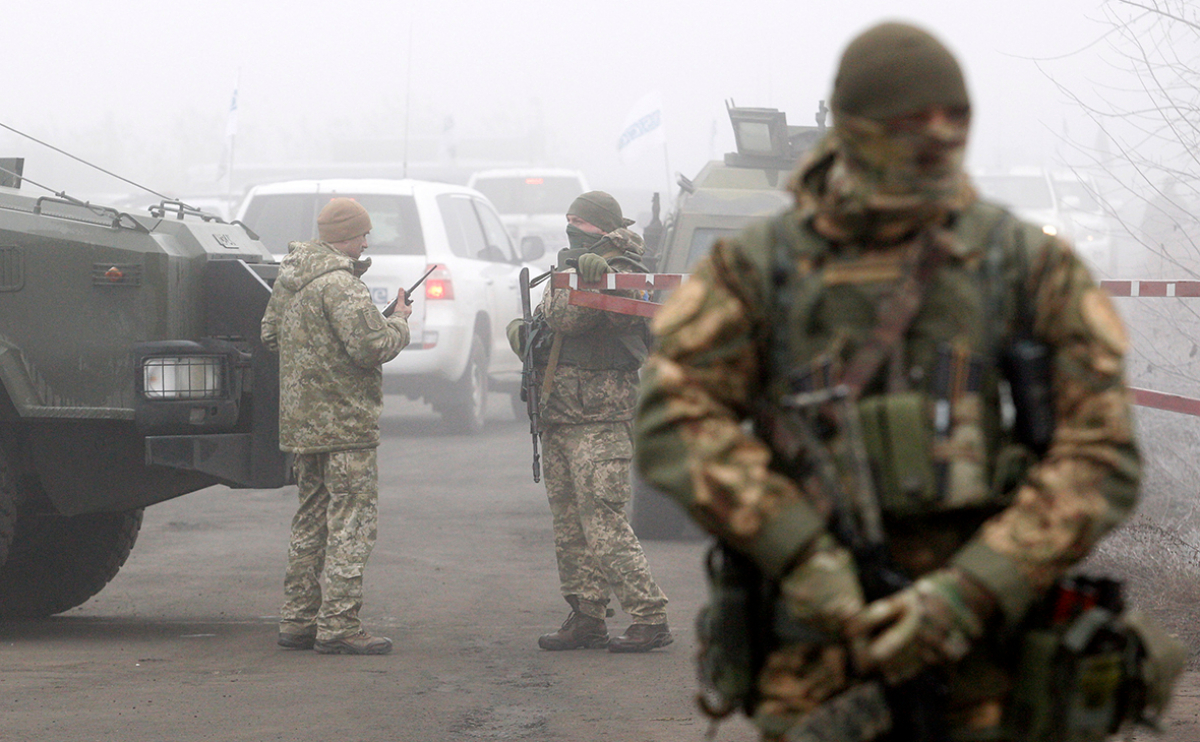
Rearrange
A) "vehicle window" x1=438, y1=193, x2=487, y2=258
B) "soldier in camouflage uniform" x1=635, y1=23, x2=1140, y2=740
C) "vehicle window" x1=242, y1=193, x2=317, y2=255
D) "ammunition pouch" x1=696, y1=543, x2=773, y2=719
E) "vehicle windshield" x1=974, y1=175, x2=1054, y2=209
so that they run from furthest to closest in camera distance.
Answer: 1. "vehicle windshield" x1=974, y1=175, x2=1054, y2=209
2. "vehicle window" x1=438, y1=193, x2=487, y2=258
3. "vehicle window" x1=242, y1=193, x2=317, y2=255
4. "ammunition pouch" x1=696, y1=543, x2=773, y2=719
5. "soldier in camouflage uniform" x1=635, y1=23, x2=1140, y2=740

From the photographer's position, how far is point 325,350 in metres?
6.46

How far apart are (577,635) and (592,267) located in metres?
1.44

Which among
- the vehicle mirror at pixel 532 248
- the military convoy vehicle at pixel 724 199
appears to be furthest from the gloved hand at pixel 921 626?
the vehicle mirror at pixel 532 248

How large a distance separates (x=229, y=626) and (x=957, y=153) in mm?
5316

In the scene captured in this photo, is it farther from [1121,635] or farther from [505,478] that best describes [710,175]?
[1121,635]

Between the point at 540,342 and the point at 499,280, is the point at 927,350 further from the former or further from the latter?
the point at 499,280

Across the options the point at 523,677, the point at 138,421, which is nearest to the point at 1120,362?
the point at 523,677

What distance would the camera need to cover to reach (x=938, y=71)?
2.35m

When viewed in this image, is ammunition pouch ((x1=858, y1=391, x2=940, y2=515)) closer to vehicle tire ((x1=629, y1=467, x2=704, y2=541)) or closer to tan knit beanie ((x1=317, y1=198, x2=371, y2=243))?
tan knit beanie ((x1=317, y1=198, x2=371, y2=243))

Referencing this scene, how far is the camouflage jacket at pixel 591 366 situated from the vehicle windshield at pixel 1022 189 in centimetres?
1176

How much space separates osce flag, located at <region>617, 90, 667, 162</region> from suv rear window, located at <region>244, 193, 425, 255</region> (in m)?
7.70

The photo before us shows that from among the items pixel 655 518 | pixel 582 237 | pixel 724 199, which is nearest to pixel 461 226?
pixel 724 199

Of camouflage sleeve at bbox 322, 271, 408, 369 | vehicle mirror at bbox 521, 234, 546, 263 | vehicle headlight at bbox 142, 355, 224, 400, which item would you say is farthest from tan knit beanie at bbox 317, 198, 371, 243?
vehicle mirror at bbox 521, 234, 546, 263

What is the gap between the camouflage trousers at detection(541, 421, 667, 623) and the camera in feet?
21.3
